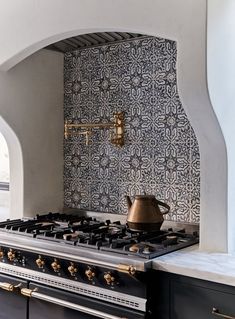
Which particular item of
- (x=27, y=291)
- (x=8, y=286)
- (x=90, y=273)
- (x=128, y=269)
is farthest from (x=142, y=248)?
(x=8, y=286)

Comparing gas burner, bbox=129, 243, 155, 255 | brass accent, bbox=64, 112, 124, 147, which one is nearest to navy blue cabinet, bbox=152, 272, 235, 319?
gas burner, bbox=129, 243, 155, 255

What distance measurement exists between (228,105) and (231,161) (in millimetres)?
263

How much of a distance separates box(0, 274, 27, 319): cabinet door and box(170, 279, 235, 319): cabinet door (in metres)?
0.87

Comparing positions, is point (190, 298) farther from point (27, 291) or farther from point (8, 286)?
point (8, 286)

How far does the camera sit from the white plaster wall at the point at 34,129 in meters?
2.74

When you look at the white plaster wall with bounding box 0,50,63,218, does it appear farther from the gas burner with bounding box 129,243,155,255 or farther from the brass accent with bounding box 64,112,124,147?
the gas burner with bounding box 129,243,155,255

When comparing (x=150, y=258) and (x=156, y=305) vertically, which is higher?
(x=150, y=258)

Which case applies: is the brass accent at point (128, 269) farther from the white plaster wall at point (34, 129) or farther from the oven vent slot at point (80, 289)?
the white plaster wall at point (34, 129)

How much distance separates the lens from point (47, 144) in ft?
9.60

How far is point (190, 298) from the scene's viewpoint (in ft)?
5.64

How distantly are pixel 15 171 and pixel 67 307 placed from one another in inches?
44.1

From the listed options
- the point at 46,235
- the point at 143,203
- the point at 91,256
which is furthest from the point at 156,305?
the point at 46,235

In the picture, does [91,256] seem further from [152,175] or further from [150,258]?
[152,175]

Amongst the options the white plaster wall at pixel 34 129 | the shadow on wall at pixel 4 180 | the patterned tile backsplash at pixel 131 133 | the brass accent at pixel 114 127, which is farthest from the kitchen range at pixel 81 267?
the shadow on wall at pixel 4 180
